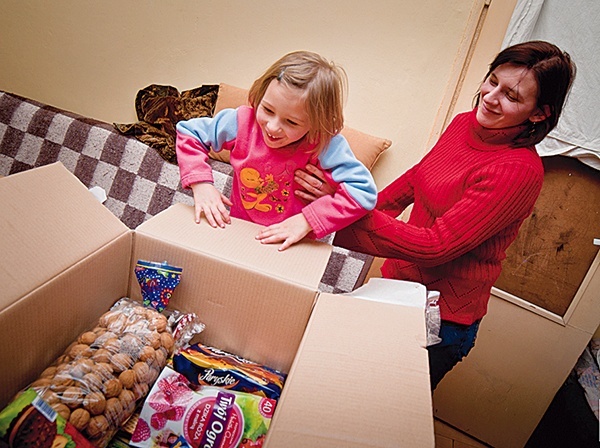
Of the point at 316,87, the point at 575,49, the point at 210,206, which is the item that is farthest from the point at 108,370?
the point at 575,49

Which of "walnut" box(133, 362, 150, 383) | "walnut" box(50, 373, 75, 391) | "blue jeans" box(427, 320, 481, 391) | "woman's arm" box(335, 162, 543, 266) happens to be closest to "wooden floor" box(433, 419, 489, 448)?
"blue jeans" box(427, 320, 481, 391)

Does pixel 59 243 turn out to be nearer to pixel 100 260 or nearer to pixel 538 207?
pixel 100 260

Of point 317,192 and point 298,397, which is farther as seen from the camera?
point 317,192

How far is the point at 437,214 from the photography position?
0.97 m

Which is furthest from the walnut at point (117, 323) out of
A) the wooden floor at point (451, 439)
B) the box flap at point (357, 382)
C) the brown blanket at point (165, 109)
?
the wooden floor at point (451, 439)

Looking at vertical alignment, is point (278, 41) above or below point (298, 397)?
above

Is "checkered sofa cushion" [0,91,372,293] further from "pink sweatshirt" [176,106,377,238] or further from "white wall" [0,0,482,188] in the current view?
"pink sweatshirt" [176,106,377,238]

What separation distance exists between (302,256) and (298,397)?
1.04ft

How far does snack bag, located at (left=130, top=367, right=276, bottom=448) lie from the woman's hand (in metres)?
0.42

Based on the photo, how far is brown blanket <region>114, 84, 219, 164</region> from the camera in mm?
1896

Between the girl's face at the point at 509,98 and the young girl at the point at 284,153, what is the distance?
0.28 meters

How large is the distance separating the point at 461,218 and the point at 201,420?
1.89ft

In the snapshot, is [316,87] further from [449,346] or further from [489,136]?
[449,346]

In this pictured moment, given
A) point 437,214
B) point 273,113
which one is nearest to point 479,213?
point 437,214
